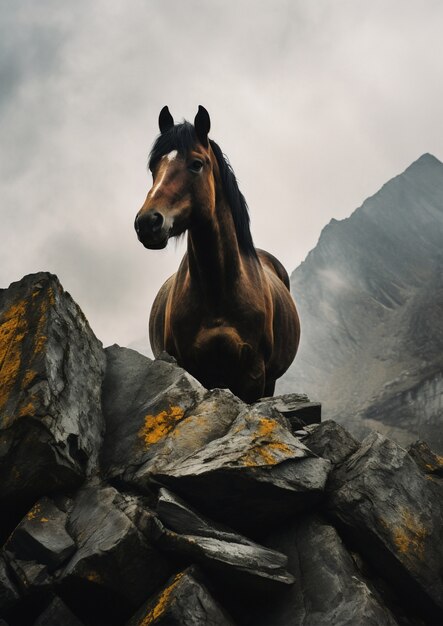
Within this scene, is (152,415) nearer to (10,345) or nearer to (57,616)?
(10,345)

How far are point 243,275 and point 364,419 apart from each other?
91.8 metres

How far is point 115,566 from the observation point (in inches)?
126

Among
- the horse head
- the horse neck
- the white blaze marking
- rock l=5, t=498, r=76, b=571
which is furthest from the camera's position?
the horse neck

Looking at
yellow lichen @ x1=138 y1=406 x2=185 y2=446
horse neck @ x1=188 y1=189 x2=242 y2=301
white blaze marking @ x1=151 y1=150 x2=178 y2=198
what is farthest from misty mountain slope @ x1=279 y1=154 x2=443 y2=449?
yellow lichen @ x1=138 y1=406 x2=185 y2=446

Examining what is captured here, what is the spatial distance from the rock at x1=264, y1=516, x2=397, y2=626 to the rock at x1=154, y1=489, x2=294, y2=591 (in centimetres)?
15

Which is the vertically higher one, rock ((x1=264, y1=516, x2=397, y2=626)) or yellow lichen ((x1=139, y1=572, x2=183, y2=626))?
yellow lichen ((x1=139, y1=572, x2=183, y2=626))

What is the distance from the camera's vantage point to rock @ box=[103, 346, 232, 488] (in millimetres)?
4211

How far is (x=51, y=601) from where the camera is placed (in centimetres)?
320

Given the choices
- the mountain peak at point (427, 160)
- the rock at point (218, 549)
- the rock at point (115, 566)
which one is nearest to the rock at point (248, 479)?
the rock at point (218, 549)

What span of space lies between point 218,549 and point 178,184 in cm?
428

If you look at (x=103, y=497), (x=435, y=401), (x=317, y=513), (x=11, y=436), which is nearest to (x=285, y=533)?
(x=317, y=513)

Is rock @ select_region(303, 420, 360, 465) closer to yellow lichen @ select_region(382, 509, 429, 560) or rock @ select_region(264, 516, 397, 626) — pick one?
yellow lichen @ select_region(382, 509, 429, 560)

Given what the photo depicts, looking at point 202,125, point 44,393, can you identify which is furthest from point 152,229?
point 202,125

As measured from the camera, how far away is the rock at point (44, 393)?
3594mm
